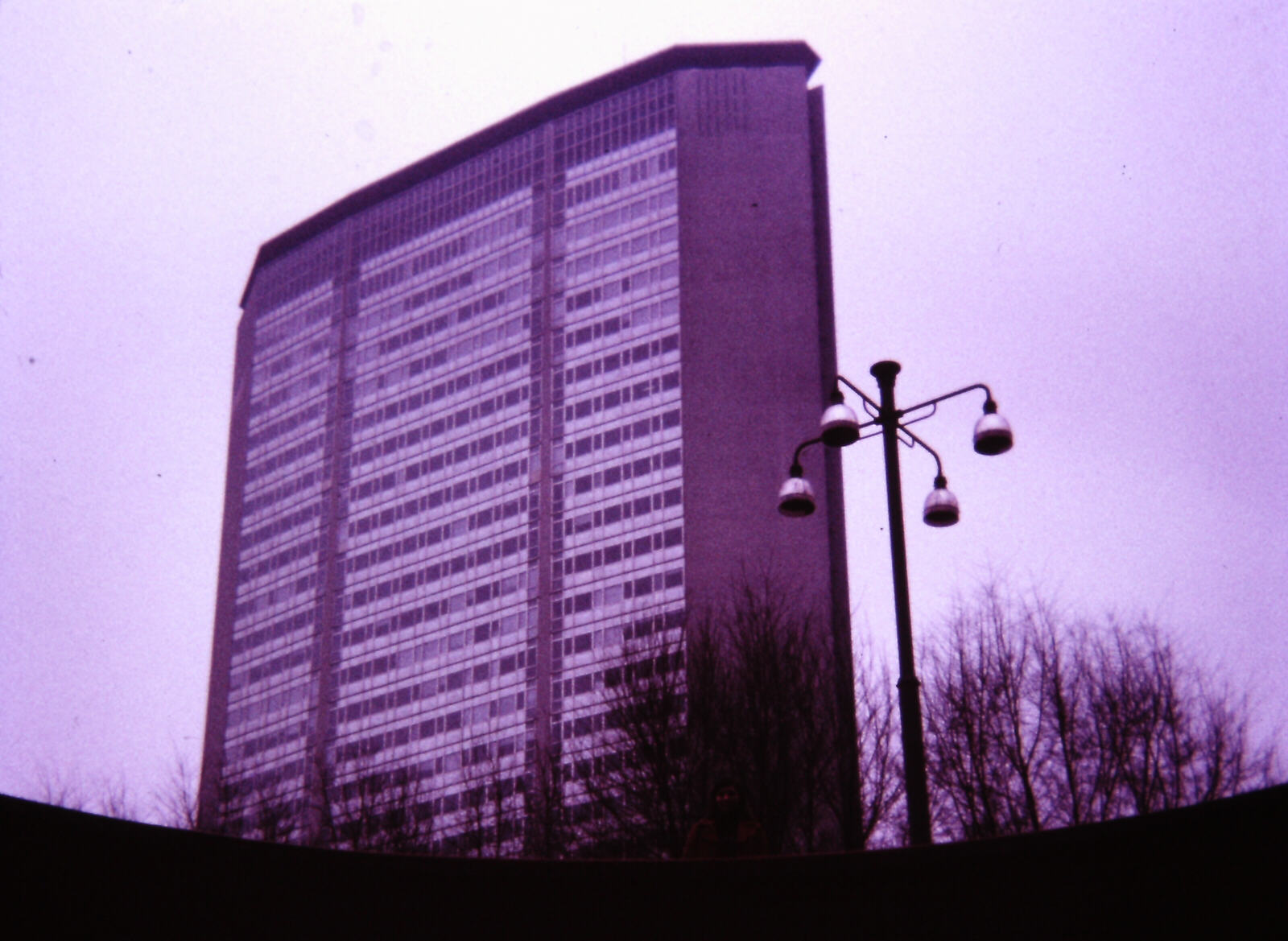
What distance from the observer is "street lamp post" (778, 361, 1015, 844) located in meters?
11.7

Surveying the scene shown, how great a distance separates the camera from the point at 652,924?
22.5 ft

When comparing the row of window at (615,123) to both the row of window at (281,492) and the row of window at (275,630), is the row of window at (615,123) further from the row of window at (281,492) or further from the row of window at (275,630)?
the row of window at (275,630)

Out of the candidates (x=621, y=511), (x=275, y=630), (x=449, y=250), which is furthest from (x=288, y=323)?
(x=621, y=511)

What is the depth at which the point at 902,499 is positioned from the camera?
12.9 m

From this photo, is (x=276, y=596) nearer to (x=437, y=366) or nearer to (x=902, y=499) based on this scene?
(x=437, y=366)

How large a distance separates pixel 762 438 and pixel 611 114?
125 ft

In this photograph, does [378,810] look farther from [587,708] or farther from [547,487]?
[547,487]

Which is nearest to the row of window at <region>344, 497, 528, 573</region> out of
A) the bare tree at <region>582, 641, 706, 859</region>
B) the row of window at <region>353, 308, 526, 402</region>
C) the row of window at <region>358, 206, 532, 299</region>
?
the row of window at <region>353, 308, 526, 402</region>

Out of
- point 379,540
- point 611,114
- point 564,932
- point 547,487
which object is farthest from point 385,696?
point 564,932

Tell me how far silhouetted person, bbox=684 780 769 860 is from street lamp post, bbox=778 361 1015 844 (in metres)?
2.19

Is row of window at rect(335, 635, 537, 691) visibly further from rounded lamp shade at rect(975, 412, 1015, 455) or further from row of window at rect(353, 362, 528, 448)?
rounded lamp shade at rect(975, 412, 1015, 455)

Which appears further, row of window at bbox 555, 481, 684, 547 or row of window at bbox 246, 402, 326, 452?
row of window at bbox 246, 402, 326, 452

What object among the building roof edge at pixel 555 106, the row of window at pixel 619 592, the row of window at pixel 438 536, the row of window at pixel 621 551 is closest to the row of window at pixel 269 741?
the row of window at pixel 438 536

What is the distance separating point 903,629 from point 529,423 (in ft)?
397
